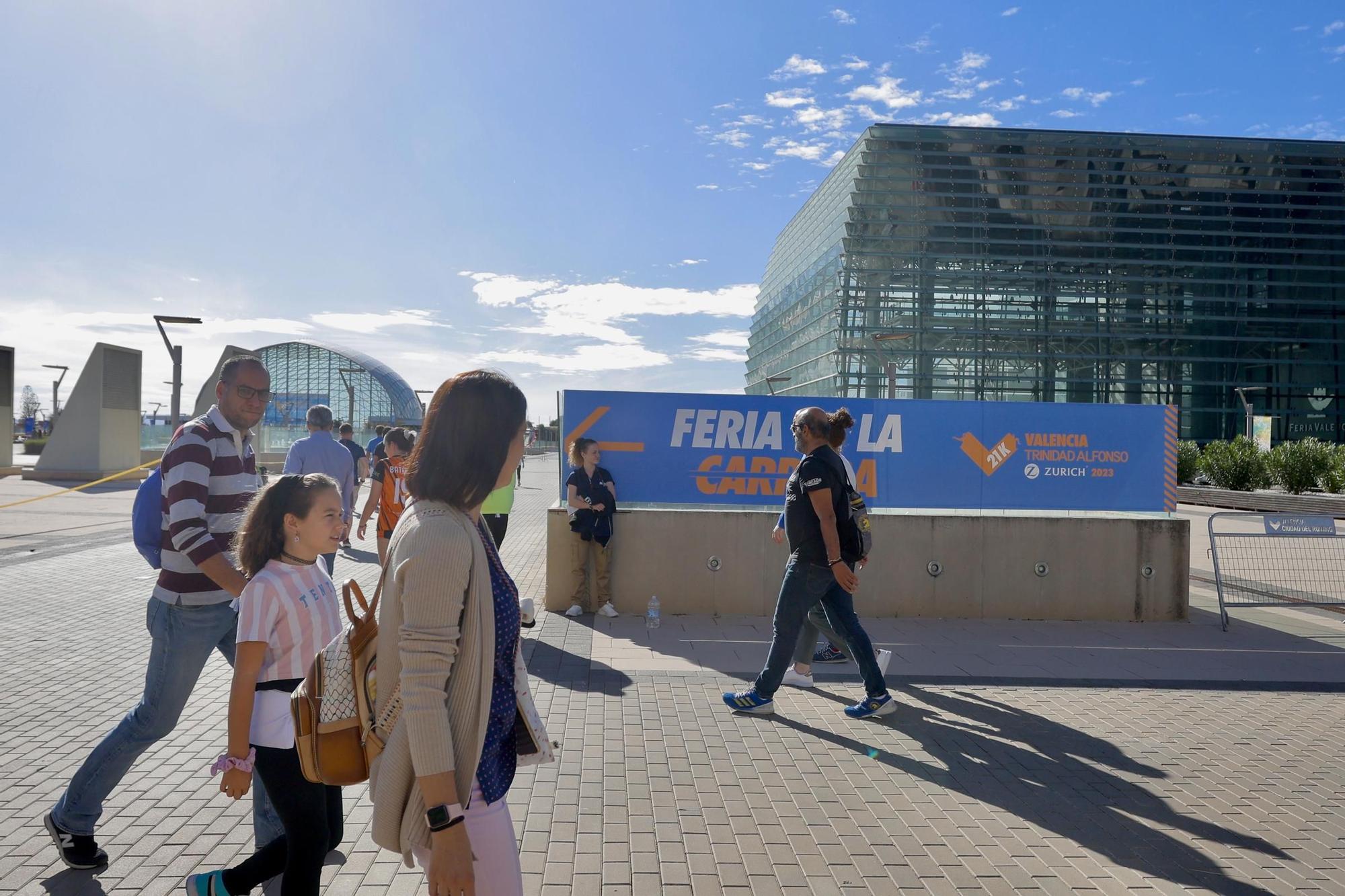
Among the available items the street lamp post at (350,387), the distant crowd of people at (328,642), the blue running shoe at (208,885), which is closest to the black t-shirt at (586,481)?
the distant crowd of people at (328,642)

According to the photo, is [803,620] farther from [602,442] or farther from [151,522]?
[602,442]

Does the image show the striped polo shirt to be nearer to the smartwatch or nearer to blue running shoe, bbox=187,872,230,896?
blue running shoe, bbox=187,872,230,896

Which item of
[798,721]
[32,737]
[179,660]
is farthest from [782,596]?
[32,737]

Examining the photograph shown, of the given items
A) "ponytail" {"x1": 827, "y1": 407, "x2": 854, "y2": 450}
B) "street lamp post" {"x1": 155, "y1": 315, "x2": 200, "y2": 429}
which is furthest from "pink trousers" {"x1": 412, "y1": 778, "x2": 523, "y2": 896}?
"street lamp post" {"x1": 155, "y1": 315, "x2": 200, "y2": 429}

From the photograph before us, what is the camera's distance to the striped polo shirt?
3.21 meters

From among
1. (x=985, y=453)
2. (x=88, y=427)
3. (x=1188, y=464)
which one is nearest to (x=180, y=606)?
(x=985, y=453)

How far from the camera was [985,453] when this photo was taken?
9344 mm

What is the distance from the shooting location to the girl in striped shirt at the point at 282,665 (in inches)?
102

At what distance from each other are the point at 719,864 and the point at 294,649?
1.84 m

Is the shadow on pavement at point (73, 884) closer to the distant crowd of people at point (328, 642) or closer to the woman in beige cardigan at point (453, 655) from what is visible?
the distant crowd of people at point (328, 642)

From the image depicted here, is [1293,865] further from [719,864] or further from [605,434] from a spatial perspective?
Answer: [605,434]

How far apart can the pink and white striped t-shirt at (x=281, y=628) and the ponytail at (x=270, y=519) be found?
0.05 metres

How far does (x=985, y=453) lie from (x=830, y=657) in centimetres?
332

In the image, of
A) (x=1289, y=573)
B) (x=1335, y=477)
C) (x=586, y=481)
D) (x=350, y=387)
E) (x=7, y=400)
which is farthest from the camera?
(x=350, y=387)
